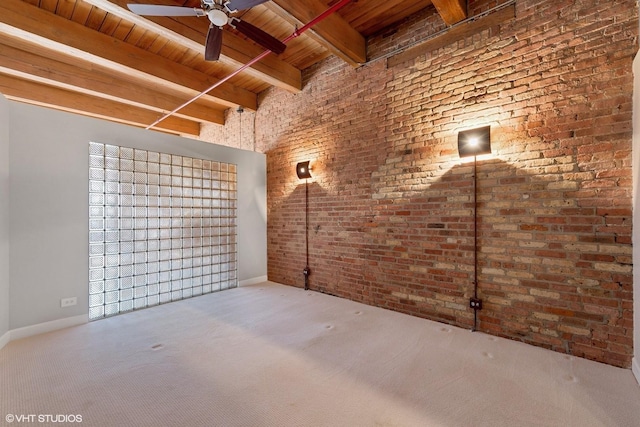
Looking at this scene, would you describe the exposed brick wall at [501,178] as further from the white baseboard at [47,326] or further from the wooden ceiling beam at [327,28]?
the white baseboard at [47,326]

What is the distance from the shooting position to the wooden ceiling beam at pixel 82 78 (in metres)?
3.80

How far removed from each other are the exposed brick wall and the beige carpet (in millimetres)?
425

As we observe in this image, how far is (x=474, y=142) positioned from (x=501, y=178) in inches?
17.8

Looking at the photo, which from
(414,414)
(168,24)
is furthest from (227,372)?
(168,24)

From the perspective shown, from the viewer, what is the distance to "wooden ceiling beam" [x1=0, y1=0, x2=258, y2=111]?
2.95m

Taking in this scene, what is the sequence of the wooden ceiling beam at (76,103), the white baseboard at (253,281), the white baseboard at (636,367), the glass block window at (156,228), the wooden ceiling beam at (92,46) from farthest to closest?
the white baseboard at (253,281)
the wooden ceiling beam at (76,103)
the glass block window at (156,228)
the wooden ceiling beam at (92,46)
the white baseboard at (636,367)

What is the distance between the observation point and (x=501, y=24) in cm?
278

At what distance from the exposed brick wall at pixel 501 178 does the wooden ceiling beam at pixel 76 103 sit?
4227 mm

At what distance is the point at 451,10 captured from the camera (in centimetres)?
287

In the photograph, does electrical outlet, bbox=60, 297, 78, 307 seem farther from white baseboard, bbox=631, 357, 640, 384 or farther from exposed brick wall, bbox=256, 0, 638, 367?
white baseboard, bbox=631, 357, 640, 384

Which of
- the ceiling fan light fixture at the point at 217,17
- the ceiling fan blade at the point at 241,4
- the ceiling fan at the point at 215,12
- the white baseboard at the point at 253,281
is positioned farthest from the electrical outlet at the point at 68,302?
the ceiling fan blade at the point at 241,4

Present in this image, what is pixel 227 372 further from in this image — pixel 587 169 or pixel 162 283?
pixel 587 169

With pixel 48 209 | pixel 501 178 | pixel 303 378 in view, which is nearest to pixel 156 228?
pixel 48 209

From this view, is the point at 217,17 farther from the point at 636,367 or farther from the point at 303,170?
the point at 636,367
